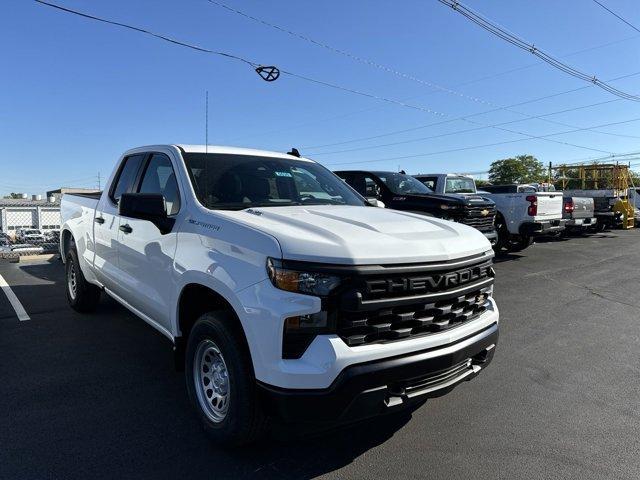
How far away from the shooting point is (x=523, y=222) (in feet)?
37.3

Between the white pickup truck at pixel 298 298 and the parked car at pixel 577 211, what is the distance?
1299 centimetres

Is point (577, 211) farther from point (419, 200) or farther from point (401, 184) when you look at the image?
point (419, 200)

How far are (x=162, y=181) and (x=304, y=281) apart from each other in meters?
2.12

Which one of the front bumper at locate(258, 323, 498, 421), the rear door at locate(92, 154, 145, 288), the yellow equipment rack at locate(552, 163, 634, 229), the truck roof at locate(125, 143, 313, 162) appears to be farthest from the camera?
the yellow equipment rack at locate(552, 163, 634, 229)

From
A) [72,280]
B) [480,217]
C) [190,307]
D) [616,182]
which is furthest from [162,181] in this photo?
[616,182]

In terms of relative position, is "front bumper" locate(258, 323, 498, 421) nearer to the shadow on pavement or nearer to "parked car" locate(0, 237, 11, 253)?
the shadow on pavement

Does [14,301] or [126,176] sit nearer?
[126,176]

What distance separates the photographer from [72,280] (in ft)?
20.1

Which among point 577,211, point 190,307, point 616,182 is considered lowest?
point 190,307

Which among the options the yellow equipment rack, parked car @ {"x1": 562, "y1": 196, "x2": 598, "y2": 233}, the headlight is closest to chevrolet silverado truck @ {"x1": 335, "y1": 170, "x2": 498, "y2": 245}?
parked car @ {"x1": 562, "y1": 196, "x2": 598, "y2": 233}

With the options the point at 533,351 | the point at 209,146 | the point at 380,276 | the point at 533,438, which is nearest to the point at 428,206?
the point at 533,351

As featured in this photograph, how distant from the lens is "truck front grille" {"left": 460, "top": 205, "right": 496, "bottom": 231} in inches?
356

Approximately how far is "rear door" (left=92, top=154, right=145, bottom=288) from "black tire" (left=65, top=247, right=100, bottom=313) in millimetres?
840

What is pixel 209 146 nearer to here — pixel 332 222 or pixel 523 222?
pixel 332 222
